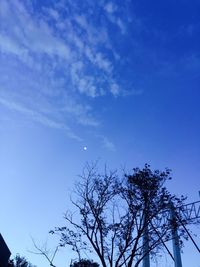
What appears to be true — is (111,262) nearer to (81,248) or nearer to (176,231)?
(81,248)

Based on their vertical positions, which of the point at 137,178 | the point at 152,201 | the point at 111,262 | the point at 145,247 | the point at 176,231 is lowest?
the point at 111,262

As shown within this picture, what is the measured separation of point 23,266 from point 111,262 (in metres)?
39.9

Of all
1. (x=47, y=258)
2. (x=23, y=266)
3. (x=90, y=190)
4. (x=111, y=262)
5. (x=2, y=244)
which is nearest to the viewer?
(x=111, y=262)

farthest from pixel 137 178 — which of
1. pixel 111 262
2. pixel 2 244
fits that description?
pixel 2 244

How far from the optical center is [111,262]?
47.3ft

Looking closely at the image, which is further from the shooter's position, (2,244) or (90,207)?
(2,244)

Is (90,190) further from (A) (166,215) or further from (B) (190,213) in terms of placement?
(B) (190,213)

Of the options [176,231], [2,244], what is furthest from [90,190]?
[2,244]

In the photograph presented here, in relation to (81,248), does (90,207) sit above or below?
above

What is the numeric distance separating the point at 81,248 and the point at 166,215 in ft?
18.5

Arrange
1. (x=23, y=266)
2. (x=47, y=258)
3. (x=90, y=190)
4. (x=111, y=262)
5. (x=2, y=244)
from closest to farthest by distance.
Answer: (x=111, y=262) → (x=47, y=258) → (x=90, y=190) → (x=2, y=244) → (x=23, y=266)

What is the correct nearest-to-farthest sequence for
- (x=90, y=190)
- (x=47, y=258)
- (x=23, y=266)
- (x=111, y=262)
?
(x=111, y=262)
(x=47, y=258)
(x=90, y=190)
(x=23, y=266)

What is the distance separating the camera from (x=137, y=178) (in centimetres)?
1664

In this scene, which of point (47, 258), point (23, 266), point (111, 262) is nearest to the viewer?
point (111, 262)
